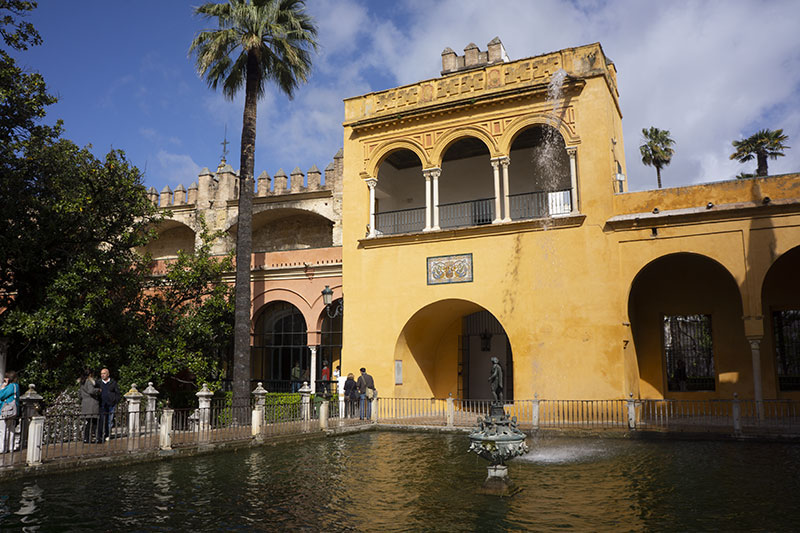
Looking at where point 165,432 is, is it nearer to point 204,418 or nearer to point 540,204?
point 204,418

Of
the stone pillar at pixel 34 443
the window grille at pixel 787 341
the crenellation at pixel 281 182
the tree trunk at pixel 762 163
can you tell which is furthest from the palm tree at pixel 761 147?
the stone pillar at pixel 34 443

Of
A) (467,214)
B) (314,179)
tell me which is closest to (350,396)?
(467,214)

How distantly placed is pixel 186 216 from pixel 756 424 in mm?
22975

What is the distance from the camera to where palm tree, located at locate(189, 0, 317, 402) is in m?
16.1

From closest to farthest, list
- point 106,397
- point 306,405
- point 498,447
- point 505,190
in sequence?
1. point 498,447
2. point 106,397
3. point 306,405
4. point 505,190

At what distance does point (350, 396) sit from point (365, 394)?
0.40 m

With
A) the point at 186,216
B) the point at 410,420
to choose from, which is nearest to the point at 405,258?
the point at 410,420

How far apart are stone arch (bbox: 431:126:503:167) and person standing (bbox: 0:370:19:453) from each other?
459 inches

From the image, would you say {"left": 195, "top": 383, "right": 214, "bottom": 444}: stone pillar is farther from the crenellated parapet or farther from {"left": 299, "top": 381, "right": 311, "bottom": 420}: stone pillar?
the crenellated parapet

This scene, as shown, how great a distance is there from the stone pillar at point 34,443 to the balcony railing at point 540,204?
39.3 feet

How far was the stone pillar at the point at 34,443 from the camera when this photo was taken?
8.78 meters

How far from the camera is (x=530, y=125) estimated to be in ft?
54.3

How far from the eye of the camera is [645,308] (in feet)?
57.0

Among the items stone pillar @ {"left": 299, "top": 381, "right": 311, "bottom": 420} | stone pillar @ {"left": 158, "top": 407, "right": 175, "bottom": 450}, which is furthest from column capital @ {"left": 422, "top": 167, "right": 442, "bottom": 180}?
stone pillar @ {"left": 158, "top": 407, "right": 175, "bottom": 450}
